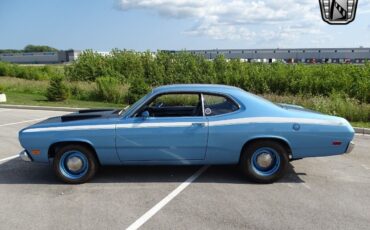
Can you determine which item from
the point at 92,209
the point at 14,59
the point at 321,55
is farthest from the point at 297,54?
the point at 14,59

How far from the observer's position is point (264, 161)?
5816 mm

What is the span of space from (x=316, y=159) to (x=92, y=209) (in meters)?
4.45

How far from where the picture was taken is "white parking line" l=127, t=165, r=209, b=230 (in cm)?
441

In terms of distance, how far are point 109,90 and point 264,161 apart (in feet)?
44.0

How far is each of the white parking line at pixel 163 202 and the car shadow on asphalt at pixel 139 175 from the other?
0.09 metres

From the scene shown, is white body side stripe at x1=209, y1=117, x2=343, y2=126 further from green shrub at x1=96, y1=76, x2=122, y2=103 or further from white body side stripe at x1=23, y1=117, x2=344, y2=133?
green shrub at x1=96, y1=76, x2=122, y2=103

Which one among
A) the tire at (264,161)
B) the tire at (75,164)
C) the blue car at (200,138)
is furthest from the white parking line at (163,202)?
the tire at (75,164)

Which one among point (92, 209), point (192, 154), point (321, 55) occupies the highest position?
point (321, 55)

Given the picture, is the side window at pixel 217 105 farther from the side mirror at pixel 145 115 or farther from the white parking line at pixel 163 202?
the white parking line at pixel 163 202

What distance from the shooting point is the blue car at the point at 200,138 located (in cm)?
563

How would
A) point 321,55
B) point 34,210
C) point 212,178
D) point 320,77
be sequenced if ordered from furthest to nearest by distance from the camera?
point 321,55, point 320,77, point 212,178, point 34,210

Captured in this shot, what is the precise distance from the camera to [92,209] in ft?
15.9

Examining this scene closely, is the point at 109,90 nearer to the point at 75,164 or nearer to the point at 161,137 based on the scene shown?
the point at 75,164

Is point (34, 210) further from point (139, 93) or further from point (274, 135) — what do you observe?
point (139, 93)
